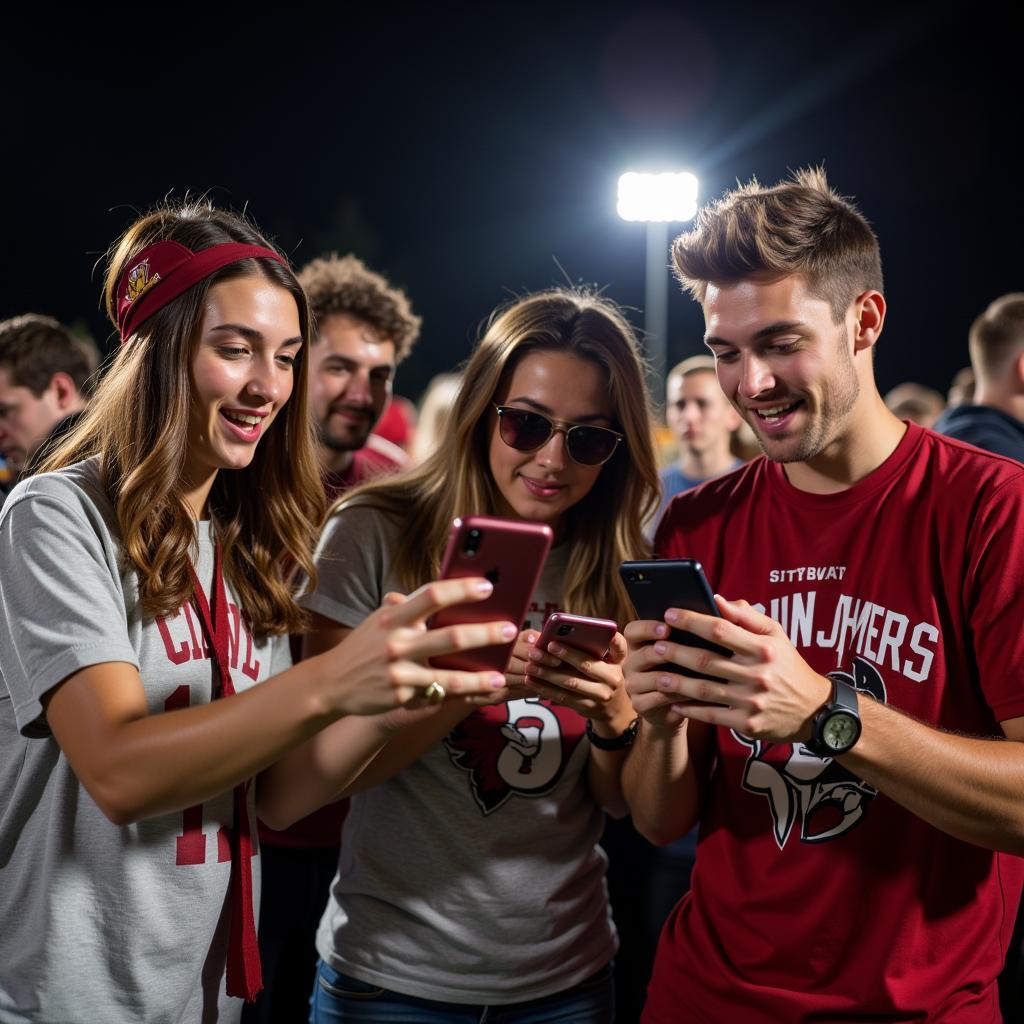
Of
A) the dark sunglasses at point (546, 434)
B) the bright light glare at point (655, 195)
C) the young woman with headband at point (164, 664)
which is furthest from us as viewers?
the bright light glare at point (655, 195)

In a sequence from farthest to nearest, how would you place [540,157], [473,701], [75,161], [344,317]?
[540,157], [75,161], [344,317], [473,701]

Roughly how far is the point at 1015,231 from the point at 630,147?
67.2ft

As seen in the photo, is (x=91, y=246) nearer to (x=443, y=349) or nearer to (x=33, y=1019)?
(x=443, y=349)

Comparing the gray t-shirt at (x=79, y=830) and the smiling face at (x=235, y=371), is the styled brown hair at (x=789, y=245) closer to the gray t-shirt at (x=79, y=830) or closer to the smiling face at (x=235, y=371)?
the smiling face at (x=235, y=371)

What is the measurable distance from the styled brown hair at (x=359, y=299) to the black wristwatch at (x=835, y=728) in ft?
11.5

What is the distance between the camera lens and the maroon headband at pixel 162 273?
2209mm

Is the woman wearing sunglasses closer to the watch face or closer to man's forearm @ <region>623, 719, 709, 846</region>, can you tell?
man's forearm @ <region>623, 719, 709, 846</region>

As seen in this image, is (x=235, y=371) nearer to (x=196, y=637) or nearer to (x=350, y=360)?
(x=196, y=637)

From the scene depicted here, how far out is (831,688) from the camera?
78.4 inches

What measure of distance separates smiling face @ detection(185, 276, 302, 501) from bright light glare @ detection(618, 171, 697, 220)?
1184cm

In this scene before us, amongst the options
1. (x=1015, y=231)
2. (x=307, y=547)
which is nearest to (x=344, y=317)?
(x=307, y=547)

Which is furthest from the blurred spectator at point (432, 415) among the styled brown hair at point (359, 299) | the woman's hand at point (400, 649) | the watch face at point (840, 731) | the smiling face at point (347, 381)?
the woman's hand at point (400, 649)

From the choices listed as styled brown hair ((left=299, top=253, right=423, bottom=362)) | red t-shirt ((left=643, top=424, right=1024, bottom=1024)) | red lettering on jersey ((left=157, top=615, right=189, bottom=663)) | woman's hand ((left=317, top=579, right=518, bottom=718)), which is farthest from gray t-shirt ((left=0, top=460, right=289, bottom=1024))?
styled brown hair ((left=299, top=253, right=423, bottom=362))

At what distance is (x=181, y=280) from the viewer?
2209 mm
